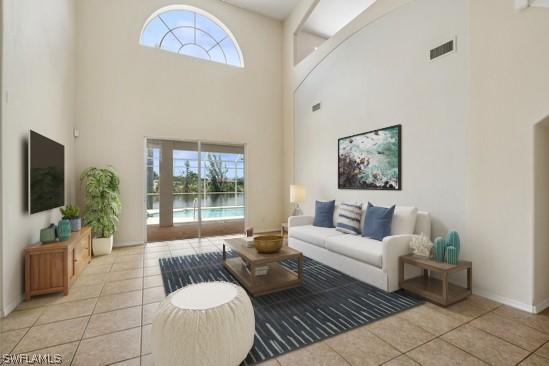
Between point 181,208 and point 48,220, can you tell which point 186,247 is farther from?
point 48,220

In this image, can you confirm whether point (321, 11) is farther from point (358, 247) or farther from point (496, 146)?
point (358, 247)

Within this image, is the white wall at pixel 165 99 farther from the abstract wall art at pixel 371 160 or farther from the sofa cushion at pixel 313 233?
the abstract wall art at pixel 371 160

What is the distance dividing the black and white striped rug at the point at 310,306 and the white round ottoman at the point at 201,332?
11.6 inches

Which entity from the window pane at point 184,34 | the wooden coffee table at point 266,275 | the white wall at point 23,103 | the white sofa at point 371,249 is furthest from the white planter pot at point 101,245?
the window pane at point 184,34

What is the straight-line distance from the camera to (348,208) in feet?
13.6

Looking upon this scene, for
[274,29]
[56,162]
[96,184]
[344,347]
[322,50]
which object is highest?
[274,29]

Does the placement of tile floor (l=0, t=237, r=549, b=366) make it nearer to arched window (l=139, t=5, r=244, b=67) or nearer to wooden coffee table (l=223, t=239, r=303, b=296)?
wooden coffee table (l=223, t=239, r=303, b=296)

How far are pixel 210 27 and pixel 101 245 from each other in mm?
5361

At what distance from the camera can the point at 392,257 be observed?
2.93 meters

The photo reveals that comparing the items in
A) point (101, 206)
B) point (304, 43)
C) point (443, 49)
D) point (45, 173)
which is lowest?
point (101, 206)

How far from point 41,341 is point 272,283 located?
6.85 ft

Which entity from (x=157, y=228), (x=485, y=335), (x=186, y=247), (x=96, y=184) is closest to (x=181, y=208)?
(x=157, y=228)

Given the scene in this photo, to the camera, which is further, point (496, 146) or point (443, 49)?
point (443, 49)

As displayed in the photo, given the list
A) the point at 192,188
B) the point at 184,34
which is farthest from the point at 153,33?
the point at 192,188
